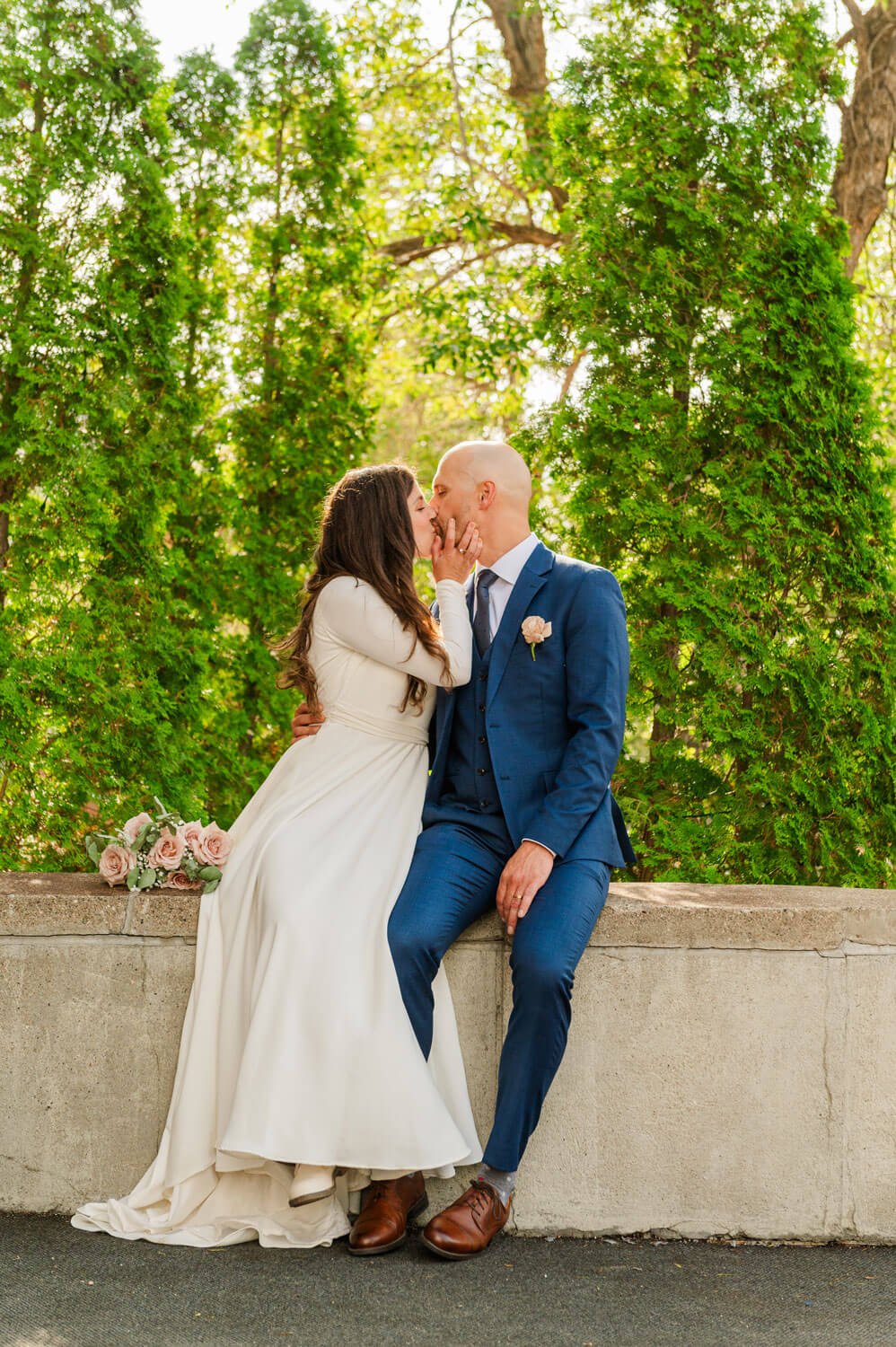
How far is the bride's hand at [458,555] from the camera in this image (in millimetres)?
3686

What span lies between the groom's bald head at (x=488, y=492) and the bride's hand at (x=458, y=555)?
0.11 metres

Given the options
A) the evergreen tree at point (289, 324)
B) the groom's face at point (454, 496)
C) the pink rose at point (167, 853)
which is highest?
the evergreen tree at point (289, 324)

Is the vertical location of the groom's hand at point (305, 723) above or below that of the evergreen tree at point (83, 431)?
below

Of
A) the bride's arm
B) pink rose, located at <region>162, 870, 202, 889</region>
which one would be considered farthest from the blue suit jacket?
pink rose, located at <region>162, 870, 202, 889</region>

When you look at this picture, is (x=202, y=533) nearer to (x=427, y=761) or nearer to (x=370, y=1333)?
(x=427, y=761)

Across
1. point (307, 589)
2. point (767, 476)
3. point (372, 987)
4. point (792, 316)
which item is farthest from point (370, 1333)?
point (792, 316)

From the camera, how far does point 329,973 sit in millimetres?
3131

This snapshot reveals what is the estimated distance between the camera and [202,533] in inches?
257

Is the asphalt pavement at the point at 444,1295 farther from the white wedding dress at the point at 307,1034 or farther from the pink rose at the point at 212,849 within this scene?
the pink rose at the point at 212,849

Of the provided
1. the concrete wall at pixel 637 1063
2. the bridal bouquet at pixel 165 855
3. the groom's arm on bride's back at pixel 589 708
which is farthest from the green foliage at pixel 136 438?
the groom's arm on bride's back at pixel 589 708

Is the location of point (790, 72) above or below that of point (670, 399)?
above

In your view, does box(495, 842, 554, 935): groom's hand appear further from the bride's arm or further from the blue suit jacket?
the bride's arm

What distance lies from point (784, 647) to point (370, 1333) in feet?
10.4

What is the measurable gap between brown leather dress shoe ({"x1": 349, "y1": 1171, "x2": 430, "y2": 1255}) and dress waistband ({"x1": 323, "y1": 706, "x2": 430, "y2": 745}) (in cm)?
119
